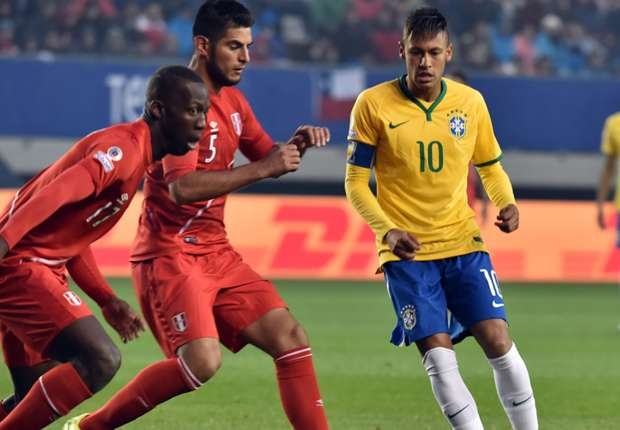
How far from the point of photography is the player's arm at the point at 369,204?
6465 millimetres

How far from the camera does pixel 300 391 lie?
6582 mm

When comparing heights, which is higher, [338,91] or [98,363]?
[98,363]

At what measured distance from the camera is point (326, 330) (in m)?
13.4

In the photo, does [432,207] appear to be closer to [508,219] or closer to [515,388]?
[508,219]

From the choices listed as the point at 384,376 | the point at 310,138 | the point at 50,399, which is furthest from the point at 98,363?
the point at 384,376

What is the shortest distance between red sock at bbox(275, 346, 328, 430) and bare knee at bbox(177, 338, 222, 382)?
1.25ft

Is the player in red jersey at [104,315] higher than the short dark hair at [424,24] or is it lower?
lower

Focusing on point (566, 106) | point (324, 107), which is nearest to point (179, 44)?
point (324, 107)

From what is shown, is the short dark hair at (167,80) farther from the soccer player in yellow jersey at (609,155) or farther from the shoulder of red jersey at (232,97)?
the soccer player in yellow jersey at (609,155)

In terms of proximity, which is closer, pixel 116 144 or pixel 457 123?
pixel 116 144

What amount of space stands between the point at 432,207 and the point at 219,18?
1.37m

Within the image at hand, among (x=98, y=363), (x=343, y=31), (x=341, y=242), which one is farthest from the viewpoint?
(x=343, y=31)

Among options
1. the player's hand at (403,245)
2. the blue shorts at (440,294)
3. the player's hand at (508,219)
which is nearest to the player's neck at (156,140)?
the player's hand at (403,245)

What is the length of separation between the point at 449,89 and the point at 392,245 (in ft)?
3.29
